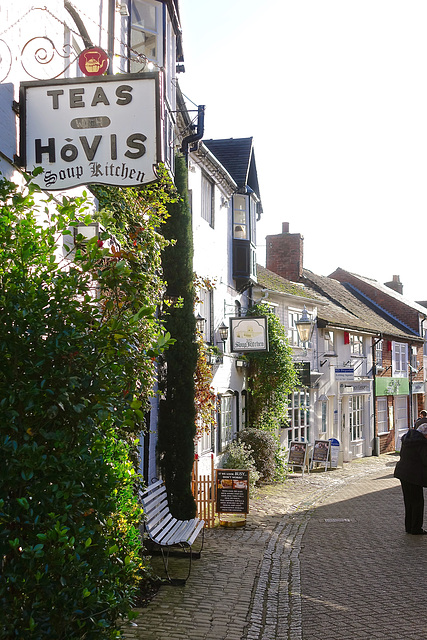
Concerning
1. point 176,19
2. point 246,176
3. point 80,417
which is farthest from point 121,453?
point 246,176

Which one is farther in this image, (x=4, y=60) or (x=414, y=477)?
(x=414, y=477)

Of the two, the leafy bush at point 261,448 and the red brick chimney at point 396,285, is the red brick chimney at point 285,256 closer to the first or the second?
the leafy bush at point 261,448

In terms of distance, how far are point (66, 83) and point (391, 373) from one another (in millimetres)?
31877

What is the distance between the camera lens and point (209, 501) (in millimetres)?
12016

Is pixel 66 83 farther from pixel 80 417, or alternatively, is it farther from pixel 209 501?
pixel 209 501

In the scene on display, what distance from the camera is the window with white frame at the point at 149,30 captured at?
10.2m

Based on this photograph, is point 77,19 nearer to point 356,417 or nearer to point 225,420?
Answer: point 225,420

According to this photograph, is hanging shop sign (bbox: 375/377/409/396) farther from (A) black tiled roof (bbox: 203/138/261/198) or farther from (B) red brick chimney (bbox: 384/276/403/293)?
(A) black tiled roof (bbox: 203/138/261/198)

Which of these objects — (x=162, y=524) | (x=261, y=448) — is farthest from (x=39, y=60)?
(x=261, y=448)

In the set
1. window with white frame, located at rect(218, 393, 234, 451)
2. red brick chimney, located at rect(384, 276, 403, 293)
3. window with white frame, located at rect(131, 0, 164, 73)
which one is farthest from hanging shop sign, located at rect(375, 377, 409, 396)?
window with white frame, located at rect(131, 0, 164, 73)

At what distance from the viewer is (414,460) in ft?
37.9

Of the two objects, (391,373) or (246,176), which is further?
(391,373)

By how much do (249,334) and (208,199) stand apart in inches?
141

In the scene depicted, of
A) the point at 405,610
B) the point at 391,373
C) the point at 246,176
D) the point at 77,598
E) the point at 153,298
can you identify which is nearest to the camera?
the point at 77,598
